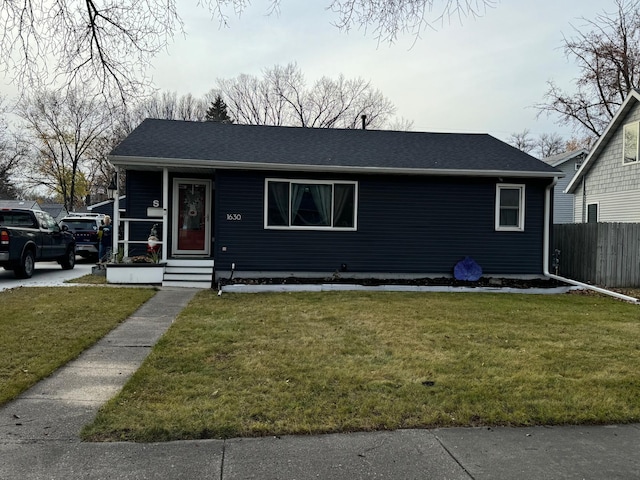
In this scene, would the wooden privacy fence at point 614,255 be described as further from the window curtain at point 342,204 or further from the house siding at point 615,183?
the window curtain at point 342,204

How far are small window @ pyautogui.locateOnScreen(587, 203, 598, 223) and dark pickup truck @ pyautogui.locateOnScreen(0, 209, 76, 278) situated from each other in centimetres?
1850

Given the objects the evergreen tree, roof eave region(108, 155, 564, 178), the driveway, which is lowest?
the driveway

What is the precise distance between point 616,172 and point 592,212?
223cm

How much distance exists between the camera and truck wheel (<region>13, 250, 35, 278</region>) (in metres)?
11.5

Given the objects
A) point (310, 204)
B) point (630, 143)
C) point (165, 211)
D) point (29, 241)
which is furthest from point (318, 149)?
point (630, 143)

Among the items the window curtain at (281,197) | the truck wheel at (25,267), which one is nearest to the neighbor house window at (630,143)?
the window curtain at (281,197)

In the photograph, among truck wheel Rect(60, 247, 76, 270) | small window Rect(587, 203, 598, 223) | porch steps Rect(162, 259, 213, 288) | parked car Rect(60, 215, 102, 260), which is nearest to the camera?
porch steps Rect(162, 259, 213, 288)

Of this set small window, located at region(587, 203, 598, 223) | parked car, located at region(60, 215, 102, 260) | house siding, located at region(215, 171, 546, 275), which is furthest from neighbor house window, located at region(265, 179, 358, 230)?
small window, located at region(587, 203, 598, 223)

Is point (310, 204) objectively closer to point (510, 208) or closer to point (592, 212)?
point (510, 208)

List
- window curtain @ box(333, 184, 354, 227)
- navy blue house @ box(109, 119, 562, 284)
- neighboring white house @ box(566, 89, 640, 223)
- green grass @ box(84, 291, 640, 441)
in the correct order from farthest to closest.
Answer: neighboring white house @ box(566, 89, 640, 223) < window curtain @ box(333, 184, 354, 227) < navy blue house @ box(109, 119, 562, 284) < green grass @ box(84, 291, 640, 441)

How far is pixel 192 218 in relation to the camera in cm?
1232

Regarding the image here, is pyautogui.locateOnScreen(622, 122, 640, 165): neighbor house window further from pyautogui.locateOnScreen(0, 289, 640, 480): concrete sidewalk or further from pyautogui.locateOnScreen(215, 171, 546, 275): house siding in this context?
pyautogui.locateOnScreen(0, 289, 640, 480): concrete sidewalk

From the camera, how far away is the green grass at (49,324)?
4.52 m

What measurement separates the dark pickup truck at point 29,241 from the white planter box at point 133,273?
96.7 inches
